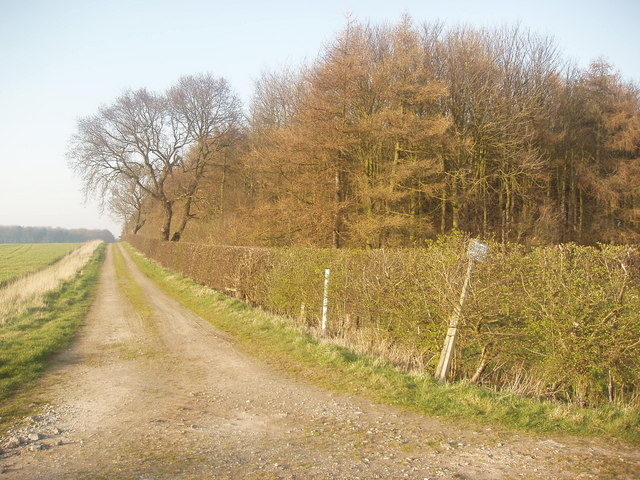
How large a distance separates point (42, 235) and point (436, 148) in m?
126

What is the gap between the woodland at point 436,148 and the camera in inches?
722

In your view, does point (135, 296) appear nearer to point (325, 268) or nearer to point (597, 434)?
point (325, 268)

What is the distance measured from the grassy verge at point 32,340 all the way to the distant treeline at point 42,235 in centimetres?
11113

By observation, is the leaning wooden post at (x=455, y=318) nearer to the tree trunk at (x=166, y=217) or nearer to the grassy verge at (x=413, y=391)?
the grassy verge at (x=413, y=391)

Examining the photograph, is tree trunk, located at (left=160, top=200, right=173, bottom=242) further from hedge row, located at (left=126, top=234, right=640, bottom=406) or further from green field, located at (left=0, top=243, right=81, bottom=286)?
hedge row, located at (left=126, top=234, right=640, bottom=406)

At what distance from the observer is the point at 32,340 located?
8719 mm

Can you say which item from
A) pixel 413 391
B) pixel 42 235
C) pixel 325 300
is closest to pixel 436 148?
pixel 325 300

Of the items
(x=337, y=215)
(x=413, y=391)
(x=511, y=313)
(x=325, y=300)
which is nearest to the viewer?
(x=413, y=391)

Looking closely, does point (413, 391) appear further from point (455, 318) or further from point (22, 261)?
point (22, 261)

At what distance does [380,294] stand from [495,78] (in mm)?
17767

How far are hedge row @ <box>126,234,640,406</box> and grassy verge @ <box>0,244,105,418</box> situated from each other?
535 centimetres

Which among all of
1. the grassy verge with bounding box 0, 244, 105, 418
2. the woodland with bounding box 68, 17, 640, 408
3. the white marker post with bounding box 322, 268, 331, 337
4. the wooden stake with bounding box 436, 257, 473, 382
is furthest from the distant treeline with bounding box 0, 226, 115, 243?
the wooden stake with bounding box 436, 257, 473, 382

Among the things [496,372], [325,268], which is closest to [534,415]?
[496,372]

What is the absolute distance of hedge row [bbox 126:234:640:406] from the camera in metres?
5.36
